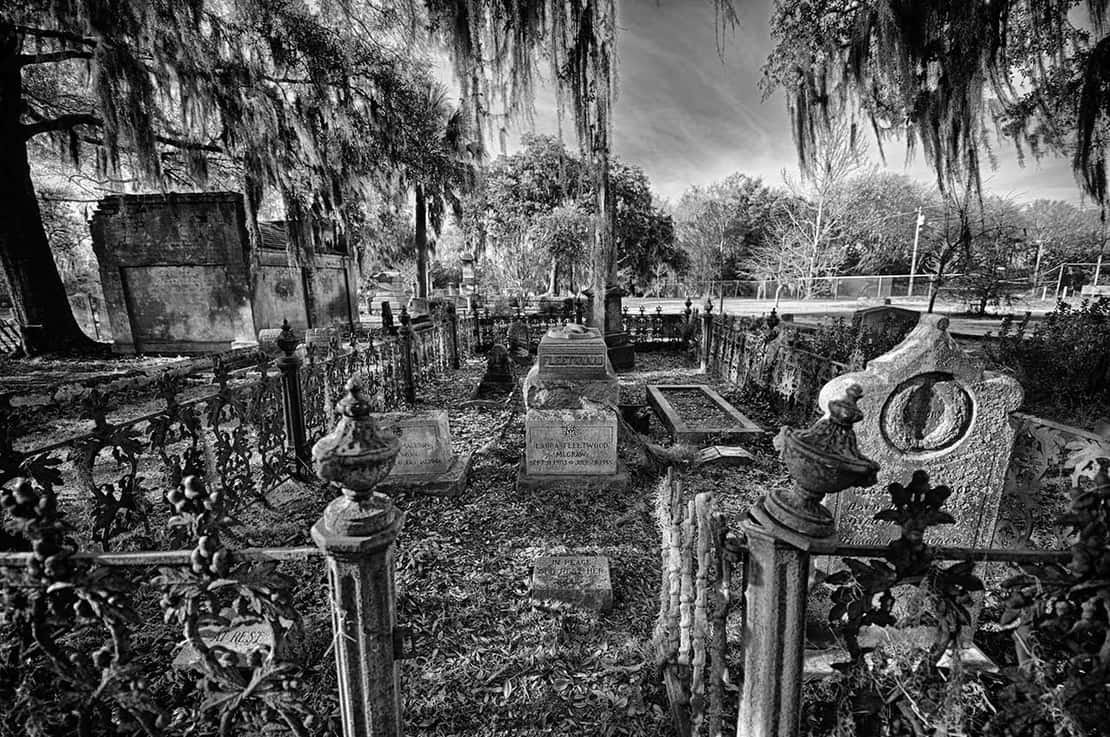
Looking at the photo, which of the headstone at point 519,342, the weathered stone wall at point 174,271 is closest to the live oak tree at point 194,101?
the weathered stone wall at point 174,271

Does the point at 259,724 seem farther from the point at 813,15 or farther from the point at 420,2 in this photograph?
the point at 813,15

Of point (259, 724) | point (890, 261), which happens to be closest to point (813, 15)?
point (259, 724)

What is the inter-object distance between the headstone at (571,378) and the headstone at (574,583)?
2.07 meters

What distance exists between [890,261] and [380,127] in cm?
4516

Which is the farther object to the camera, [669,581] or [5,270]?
[5,270]

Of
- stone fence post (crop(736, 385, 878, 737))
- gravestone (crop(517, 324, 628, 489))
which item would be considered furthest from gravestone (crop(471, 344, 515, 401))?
stone fence post (crop(736, 385, 878, 737))

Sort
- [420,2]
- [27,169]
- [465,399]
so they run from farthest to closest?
[27,169]
[465,399]
[420,2]

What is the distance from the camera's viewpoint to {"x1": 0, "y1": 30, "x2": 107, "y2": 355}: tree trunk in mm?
9914

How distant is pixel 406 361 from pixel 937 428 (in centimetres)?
726

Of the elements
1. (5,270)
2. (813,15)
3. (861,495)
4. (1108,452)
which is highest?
(813,15)

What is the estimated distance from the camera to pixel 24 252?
1053cm

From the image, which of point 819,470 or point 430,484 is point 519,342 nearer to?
point 430,484

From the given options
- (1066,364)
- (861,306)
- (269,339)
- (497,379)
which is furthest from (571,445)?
(861,306)

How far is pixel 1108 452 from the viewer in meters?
2.65
